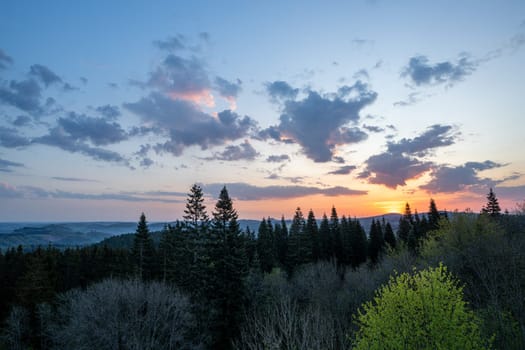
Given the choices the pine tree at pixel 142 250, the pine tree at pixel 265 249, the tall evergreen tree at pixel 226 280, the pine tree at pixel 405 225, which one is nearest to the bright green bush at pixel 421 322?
the tall evergreen tree at pixel 226 280

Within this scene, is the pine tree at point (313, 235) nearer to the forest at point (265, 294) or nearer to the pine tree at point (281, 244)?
the forest at point (265, 294)

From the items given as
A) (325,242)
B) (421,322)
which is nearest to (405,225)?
(325,242)

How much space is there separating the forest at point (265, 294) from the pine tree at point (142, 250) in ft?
0.61

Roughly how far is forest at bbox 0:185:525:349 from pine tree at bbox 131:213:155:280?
0.18 meters

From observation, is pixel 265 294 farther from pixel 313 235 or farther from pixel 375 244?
pixel 375 244

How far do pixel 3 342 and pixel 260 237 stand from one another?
4385 centimetres

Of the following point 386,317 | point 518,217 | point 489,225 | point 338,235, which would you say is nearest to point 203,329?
point 386,317

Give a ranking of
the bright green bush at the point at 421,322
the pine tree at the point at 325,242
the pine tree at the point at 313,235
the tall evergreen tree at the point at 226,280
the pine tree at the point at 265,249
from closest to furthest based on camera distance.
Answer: the bright green bush at the point at 421,322
the tall evergreen tree at the point at 226,280
the pine tree at the point at 265,249
the pine tree at the point at 313,235
the pine tree at the point at 325,242

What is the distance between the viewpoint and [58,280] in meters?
51.3

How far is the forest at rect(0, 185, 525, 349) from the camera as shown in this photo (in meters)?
12.7

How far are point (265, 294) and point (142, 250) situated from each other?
2169 centimetres

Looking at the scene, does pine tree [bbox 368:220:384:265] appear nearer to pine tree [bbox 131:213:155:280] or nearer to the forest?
the forest

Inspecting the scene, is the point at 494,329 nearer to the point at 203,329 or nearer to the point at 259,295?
the point at 259,295

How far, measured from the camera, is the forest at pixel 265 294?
41.7ft
